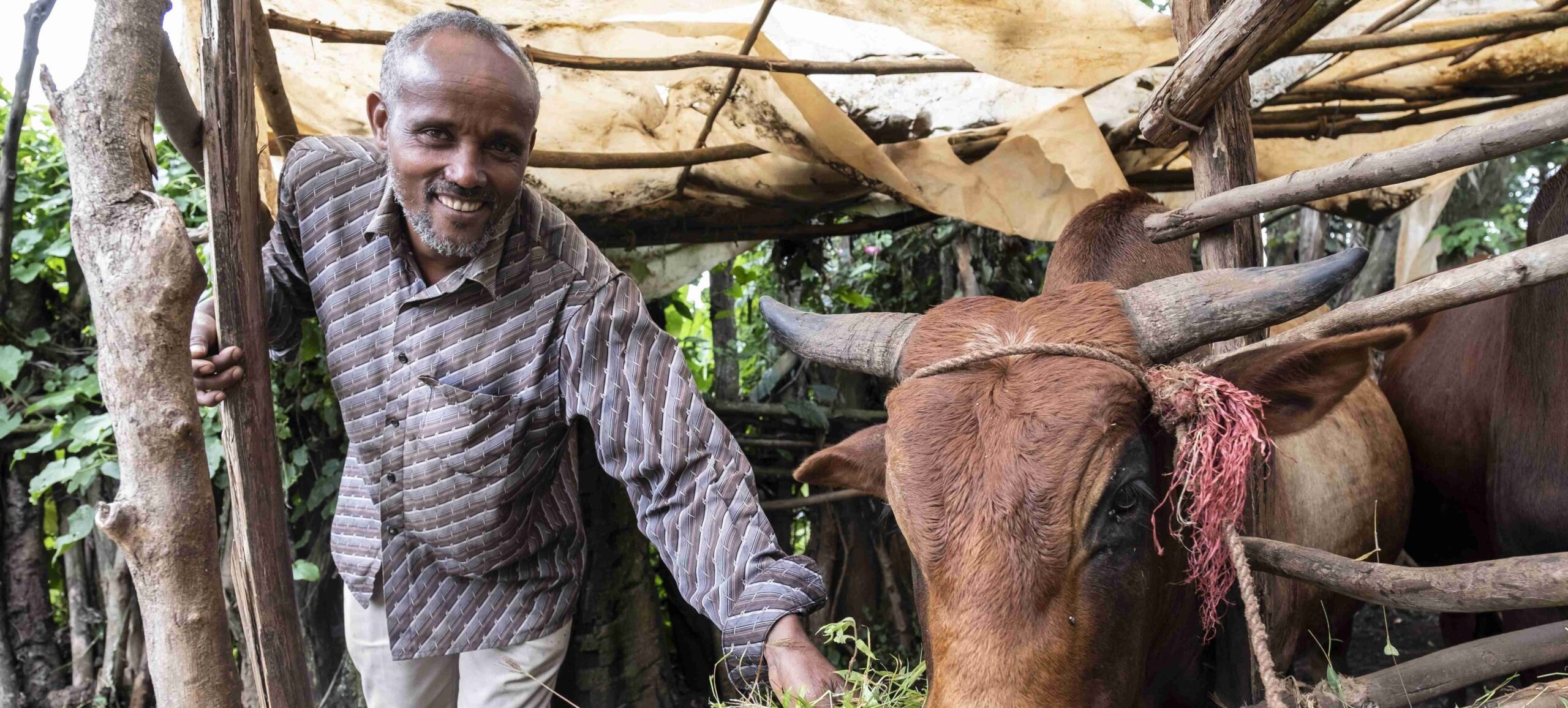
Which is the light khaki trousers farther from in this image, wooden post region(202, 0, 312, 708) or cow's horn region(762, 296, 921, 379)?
cow's horn region(762, 296, 921, 379)

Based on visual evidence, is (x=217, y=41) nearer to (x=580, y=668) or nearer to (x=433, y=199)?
(x=433, y=199)

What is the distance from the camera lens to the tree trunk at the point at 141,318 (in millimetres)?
2027

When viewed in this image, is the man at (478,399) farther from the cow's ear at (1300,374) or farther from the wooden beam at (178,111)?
the cow's ear at (1300,374)

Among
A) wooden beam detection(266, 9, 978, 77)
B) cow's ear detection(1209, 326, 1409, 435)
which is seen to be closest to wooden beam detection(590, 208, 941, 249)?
wooden beam detection(266, 9, 978, 77)

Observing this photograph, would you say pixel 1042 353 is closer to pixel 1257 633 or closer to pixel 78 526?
pixel 1257 633

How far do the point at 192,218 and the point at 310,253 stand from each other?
2766 millimetres

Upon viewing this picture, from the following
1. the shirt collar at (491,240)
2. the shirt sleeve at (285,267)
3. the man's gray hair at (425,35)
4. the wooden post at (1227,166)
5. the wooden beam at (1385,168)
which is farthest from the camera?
the wooden post at (1227,166)

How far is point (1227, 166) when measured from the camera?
306 centimetres

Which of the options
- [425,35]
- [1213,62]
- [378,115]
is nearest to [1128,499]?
[1213,62]

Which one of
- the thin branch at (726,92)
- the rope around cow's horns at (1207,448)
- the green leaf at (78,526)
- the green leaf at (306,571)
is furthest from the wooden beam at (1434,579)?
the green leaf at (78,526)

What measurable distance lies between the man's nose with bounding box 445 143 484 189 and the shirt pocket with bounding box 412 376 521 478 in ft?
1.77

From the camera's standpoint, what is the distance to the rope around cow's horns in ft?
6.69

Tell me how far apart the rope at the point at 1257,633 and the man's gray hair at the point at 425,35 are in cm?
200

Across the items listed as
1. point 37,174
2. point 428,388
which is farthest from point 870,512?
point 37,174
